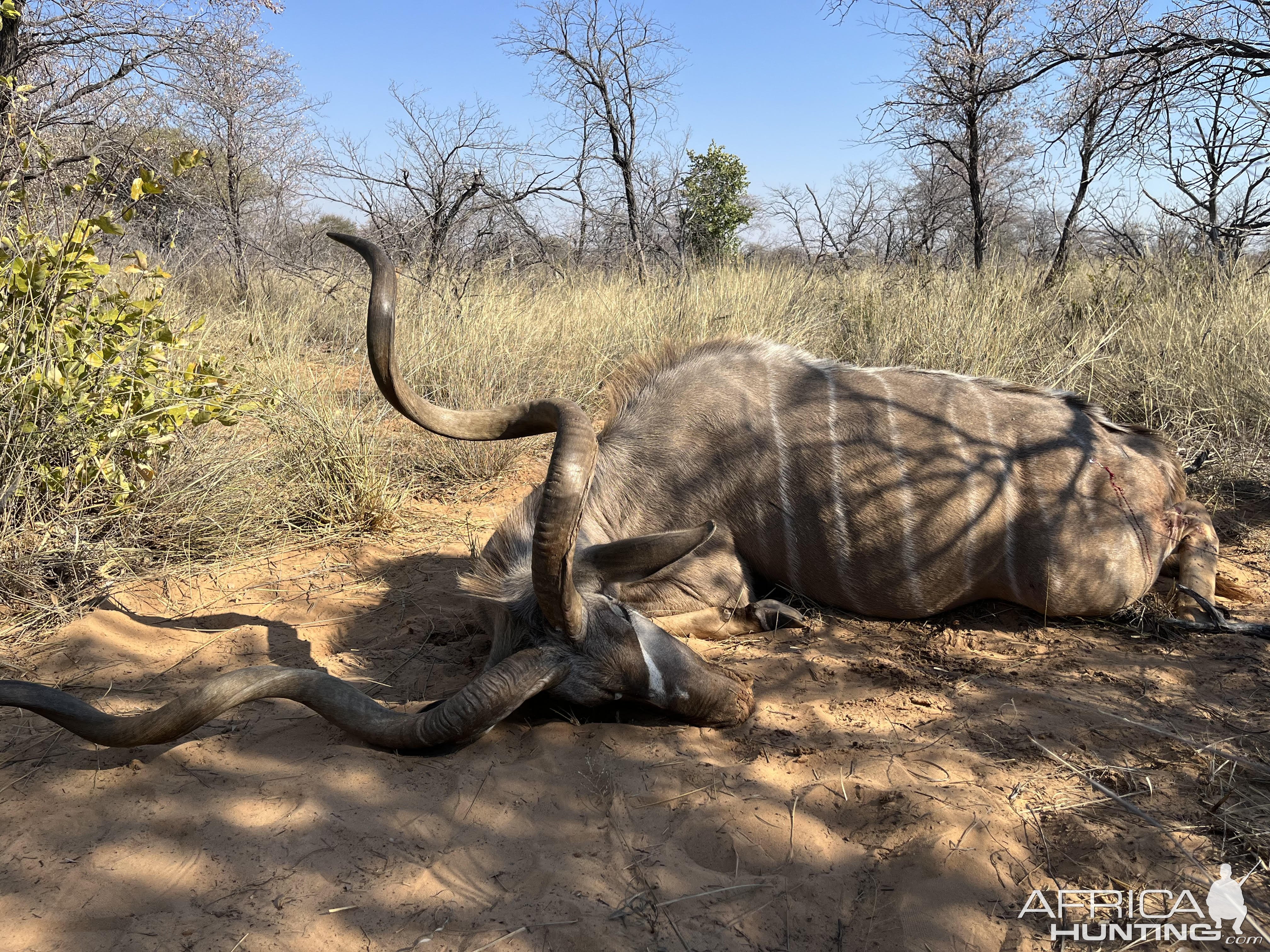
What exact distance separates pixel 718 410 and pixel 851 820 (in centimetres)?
197

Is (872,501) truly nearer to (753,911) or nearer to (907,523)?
(907,523)

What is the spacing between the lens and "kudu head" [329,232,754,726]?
2.54 metres

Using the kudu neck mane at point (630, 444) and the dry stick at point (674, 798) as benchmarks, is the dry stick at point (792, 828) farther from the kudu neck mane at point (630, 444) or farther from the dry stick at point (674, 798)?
the kudu neck mane at point (630, 444)

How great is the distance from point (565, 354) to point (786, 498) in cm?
365

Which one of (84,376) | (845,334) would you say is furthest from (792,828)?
(845,334)

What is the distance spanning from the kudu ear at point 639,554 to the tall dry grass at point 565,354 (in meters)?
1.44

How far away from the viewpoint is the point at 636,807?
2.41 meters

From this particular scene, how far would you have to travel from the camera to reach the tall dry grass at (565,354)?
423 cm

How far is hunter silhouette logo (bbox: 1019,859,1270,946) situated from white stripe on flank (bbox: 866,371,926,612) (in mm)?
1688

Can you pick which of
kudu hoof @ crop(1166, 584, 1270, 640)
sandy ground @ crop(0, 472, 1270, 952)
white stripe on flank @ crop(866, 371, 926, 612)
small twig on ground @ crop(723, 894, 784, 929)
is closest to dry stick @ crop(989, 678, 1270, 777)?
sandy ground @ crop(0, 472, 1270, 952)

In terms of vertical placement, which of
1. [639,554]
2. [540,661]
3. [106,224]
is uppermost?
[106,224]

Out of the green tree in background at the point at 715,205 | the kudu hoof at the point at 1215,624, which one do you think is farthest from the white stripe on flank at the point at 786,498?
the green tree in background at the point at 715,205

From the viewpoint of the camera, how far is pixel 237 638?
11.0 feet

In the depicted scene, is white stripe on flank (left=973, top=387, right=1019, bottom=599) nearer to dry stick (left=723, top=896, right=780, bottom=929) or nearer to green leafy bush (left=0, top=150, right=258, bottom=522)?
dry stick (left=723, top=896, right=780, bottom=929)
